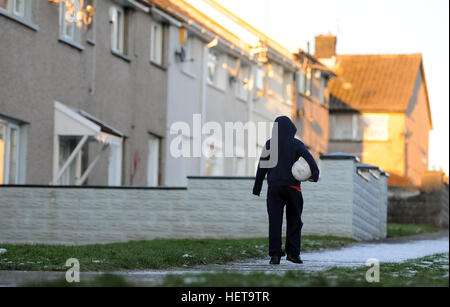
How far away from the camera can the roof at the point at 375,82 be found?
5559 centimetres

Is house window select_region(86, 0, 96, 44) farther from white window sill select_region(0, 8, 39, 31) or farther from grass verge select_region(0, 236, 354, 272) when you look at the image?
grass verge select_region(0, 236, 354, 272)

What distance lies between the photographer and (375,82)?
188 ft

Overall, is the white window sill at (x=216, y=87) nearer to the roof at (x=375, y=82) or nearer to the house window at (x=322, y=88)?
the house window at (x=322, y=88)

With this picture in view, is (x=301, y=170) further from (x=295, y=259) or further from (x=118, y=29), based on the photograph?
(x=118, y=29)

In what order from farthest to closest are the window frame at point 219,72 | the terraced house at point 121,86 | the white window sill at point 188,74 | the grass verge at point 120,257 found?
the window frame at point 219,72 < the white window sill at point 188,74 < the terraced house at point 121,86 < the grass verge at point 120,257

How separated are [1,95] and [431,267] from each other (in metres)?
10.6

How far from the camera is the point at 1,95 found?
19375mm

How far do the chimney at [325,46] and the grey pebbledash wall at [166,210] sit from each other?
34059 mm

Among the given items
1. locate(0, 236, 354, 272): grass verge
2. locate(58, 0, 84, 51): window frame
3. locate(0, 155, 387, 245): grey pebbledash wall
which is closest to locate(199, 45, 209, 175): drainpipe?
locate(58, 0, 84, 51): window frame

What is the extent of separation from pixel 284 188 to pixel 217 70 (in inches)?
827

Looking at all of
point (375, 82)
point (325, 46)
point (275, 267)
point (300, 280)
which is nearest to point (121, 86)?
point (275, 267)

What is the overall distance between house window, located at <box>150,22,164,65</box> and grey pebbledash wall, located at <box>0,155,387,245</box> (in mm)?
8031

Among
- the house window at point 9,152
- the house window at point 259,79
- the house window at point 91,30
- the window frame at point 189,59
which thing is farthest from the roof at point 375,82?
the house window at point 9,152

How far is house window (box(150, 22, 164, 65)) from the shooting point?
2769 centimetres
